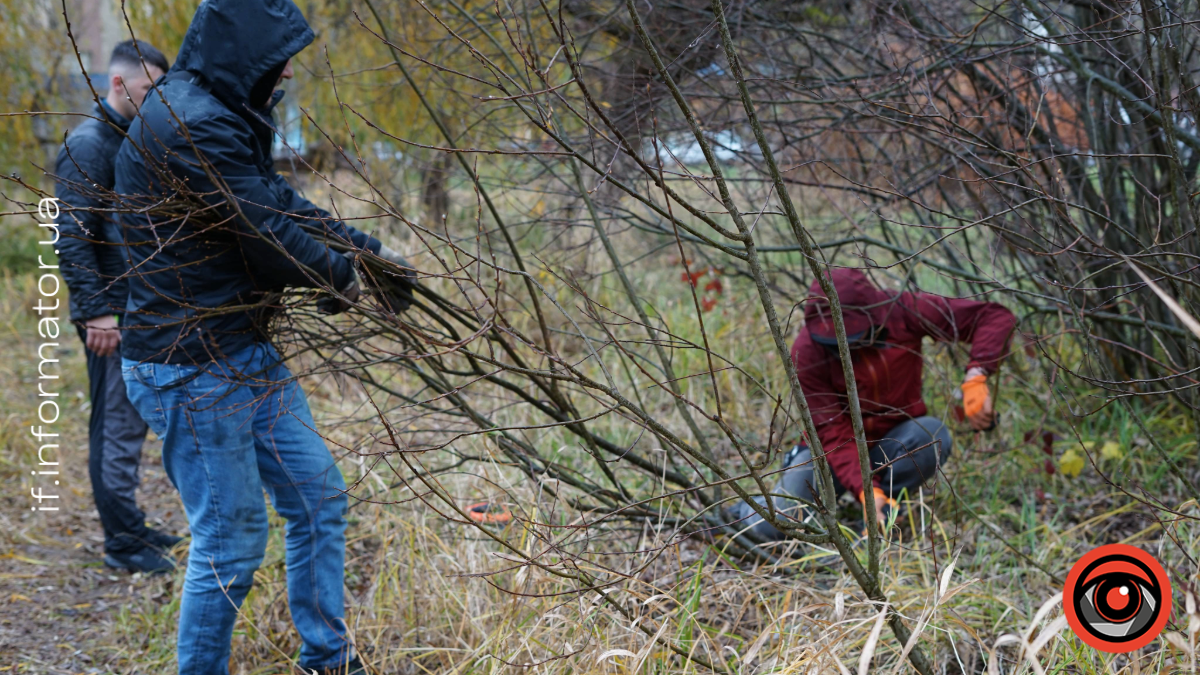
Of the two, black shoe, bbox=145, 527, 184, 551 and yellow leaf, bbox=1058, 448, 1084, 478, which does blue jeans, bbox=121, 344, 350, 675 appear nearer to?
black shoe, bbox=145, 527, 184, 551

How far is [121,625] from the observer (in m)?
3.24

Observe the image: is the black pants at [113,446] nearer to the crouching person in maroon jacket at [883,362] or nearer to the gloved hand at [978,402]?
the crouching person in maroon jacket at [883,362]

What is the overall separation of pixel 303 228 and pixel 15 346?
6.03 metres

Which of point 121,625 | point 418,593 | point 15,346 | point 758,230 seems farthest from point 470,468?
point 15,346

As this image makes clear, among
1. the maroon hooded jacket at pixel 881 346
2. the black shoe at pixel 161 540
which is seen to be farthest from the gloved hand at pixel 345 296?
the black shoe at pixel 161 540

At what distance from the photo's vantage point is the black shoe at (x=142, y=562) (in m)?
3.71

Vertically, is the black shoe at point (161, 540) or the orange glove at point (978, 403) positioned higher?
the orange glove at point (978, 403)

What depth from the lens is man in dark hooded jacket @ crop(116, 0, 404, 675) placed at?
216cm

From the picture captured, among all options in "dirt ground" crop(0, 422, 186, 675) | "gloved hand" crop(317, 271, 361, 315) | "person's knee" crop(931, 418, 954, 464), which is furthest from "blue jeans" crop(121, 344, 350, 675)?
"person's knee" crop(931, 418, 954, 464)

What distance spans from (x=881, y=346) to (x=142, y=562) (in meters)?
3.19

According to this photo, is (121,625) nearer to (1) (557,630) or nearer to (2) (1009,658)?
(1) (557,630)

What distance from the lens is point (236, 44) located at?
223 centimetres

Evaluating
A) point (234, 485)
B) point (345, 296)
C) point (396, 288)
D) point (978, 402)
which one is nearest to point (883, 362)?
point (978, 402)

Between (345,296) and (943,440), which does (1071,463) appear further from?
(345,296)
